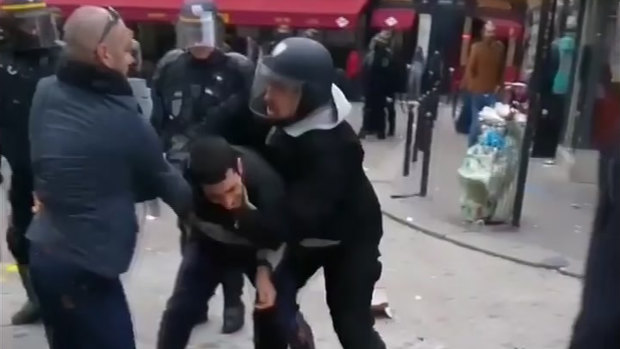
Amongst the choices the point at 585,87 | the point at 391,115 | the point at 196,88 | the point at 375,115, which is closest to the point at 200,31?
the point at 196,88

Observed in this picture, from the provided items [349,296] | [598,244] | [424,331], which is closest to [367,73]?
[424,331]

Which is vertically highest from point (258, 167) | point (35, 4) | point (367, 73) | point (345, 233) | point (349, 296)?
point (35, 4)

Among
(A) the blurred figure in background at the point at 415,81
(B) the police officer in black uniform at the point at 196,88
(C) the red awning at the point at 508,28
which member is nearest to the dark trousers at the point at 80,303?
(B) the police officer in black uniform at the point at 196,88

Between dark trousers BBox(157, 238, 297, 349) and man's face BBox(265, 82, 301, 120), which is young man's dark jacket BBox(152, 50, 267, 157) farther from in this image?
man's face BBox(265, 82, 301, 120)

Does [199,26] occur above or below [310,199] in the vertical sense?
above

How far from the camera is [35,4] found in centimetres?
534

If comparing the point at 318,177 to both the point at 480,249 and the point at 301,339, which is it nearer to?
the point at 301,339

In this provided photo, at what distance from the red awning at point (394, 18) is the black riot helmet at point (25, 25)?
1737 cm

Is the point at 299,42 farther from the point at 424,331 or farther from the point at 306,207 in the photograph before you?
the point at 424,331

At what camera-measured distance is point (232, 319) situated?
18.6 feet

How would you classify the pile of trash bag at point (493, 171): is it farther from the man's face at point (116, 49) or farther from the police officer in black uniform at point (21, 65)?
the man's face at point (116, 49)

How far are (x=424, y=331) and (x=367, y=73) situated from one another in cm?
1064

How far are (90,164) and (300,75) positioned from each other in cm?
85

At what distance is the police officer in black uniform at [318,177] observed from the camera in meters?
3.96
